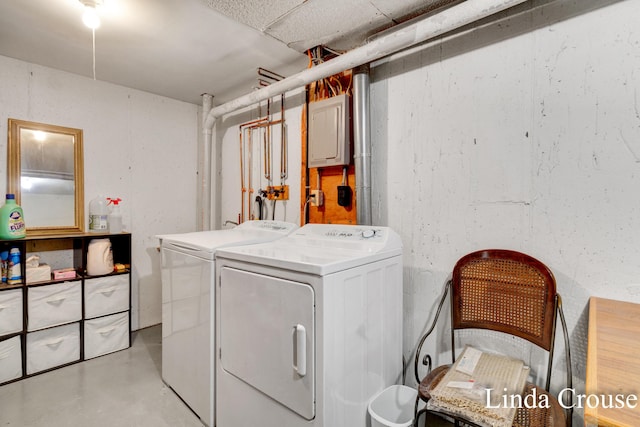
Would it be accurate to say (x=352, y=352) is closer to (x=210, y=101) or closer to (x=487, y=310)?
(x=487, y=310)

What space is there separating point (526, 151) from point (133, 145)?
3401 mm

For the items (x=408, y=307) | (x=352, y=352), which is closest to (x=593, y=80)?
(x=408, y=307)

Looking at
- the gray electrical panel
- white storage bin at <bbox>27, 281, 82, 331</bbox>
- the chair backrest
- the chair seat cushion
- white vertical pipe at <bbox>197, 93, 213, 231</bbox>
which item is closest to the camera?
the chair seat cushion

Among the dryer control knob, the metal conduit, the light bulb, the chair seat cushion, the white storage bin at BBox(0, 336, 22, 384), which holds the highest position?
the light bulb

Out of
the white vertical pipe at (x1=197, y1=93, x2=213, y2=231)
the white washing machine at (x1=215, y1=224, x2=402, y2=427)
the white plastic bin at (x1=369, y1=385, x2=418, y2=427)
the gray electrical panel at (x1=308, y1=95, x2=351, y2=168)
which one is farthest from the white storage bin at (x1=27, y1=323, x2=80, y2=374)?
the white plastic bin at (x1=369, y1=385, x2=418, y2=427)

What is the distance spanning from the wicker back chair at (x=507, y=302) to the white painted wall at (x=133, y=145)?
2998 mm

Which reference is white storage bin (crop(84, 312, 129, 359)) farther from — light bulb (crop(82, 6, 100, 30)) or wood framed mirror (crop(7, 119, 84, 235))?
light bulb (crop(82, 6, 100, 30))

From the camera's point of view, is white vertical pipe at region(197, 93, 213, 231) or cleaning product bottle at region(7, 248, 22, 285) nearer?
cleaning product bottle at region(7, 248, 22, 285)

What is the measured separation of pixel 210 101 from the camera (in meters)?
3.30

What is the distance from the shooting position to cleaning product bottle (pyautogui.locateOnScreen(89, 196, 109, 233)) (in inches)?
110

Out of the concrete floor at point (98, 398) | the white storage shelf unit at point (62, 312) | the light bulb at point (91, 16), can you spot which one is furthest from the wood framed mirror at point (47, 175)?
the light bulb at point (91, 16)

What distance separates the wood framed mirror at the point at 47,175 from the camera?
8.18 feet

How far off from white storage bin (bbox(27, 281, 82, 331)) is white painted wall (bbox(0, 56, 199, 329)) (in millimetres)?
661

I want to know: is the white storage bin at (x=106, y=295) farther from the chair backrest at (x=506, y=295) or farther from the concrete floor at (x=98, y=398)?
the chair backrest at (x=506, y=295)
